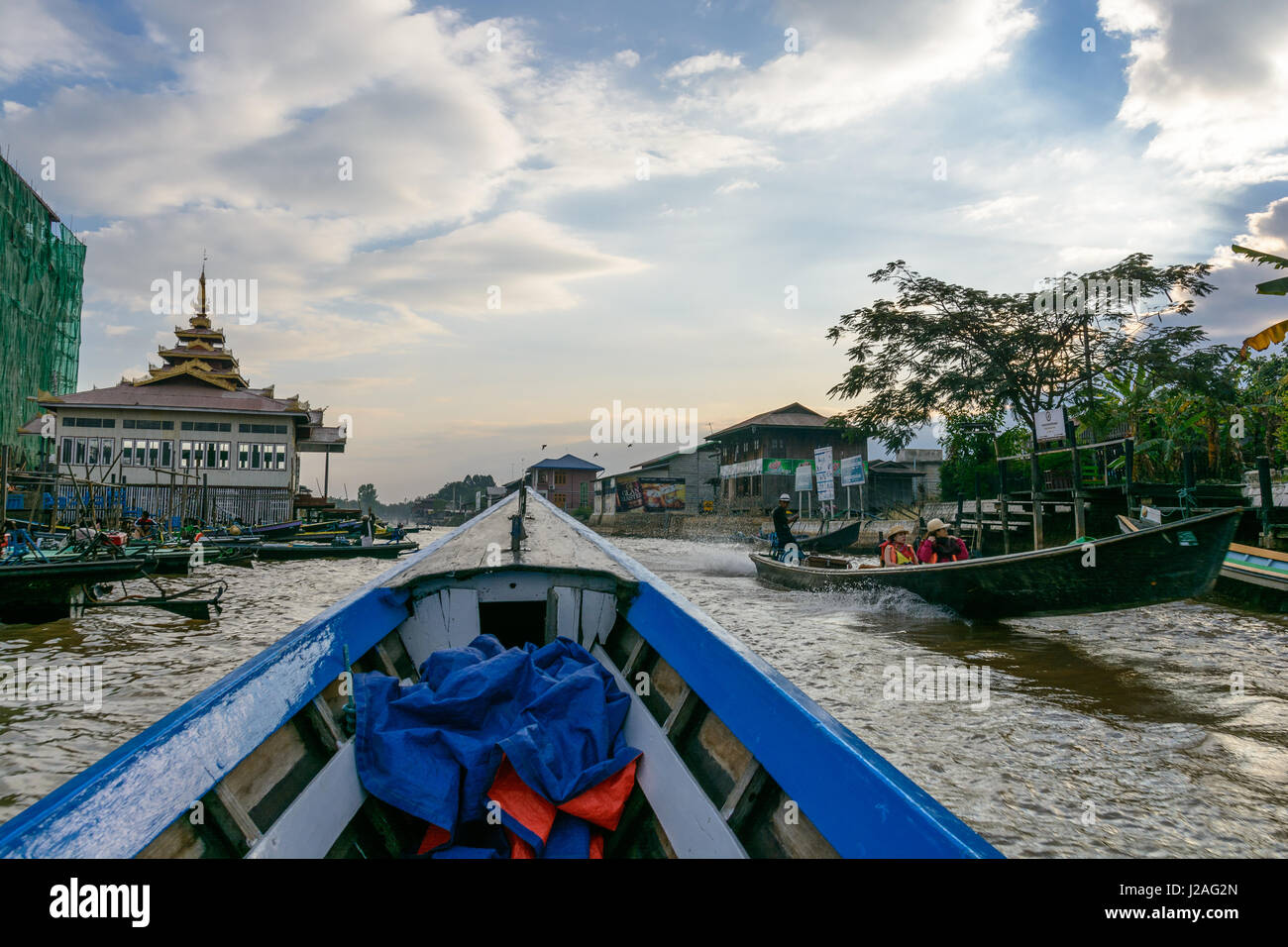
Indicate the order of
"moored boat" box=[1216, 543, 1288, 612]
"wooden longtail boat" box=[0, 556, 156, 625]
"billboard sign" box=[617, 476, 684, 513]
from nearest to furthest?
"wooden longtail boat" box=[0, 556, 156, 625], "moored boat" box=[1216, 543, 1288, 612], "billboard sign" box=[617, 476, 684, 513]

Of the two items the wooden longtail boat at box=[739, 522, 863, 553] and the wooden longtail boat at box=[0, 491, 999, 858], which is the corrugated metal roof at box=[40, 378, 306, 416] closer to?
the wooden longtail boat at box=[739, 522, 863, 553]

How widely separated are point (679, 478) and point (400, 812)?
44759 mm

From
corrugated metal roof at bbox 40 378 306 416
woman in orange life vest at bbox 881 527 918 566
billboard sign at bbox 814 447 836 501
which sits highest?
corrugated metal roof at bbox 40 378 306 416

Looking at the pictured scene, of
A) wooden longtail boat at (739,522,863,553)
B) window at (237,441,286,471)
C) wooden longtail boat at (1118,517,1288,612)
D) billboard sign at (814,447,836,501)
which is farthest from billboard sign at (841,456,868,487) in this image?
window at (237,441,286,471)

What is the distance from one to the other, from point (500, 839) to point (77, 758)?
4.55m

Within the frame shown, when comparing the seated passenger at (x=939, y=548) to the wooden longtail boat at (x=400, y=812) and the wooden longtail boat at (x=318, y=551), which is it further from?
the wooden longtail boat at (x=318, y=551)

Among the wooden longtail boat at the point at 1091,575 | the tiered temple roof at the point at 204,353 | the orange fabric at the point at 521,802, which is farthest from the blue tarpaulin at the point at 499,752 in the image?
the tiered temple roof at the point at 204,353

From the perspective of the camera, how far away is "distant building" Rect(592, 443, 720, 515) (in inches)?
1805

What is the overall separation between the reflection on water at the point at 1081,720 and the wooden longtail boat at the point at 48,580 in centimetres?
811

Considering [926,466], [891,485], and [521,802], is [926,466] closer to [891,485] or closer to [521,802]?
[891,485]

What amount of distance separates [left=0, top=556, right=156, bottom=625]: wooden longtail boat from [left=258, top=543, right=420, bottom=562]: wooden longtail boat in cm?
1144
